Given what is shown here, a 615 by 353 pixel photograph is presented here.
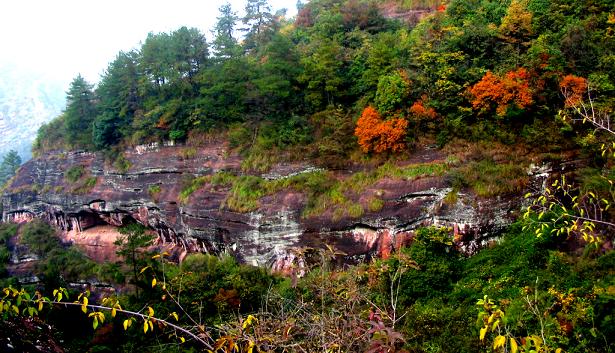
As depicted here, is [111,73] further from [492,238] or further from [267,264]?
[492,238]

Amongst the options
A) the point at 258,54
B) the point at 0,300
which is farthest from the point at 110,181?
the point at 0,300

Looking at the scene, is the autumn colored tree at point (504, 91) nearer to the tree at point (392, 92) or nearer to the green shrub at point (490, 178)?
the green shrub at point (490, 178)

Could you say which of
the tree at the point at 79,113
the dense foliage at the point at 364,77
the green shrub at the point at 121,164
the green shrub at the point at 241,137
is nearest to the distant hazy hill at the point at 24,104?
the tree at the point at 79,113

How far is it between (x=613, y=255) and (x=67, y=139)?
3360cm

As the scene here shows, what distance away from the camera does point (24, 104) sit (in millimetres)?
132500

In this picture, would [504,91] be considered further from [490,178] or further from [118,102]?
[118,102]

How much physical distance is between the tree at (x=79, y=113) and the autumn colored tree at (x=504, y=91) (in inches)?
1046

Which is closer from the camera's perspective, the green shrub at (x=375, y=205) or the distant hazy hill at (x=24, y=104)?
the green shrub at (x=375, y=205)

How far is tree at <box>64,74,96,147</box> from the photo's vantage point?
28.9 metres

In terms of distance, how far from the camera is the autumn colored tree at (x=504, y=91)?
14.5m

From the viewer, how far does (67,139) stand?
2995 centimetres

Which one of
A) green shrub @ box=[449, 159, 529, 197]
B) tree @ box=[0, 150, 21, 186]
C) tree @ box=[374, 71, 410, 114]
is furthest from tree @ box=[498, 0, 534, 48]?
tree @ box=[0, 150, 21, 186]

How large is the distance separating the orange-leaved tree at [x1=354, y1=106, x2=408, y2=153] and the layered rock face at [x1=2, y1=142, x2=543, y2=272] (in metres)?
1.20

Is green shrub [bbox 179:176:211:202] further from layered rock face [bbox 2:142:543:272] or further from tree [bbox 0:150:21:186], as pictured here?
tree [bbox 0:150:21:186]
